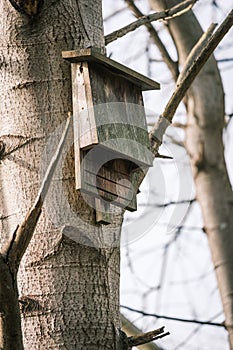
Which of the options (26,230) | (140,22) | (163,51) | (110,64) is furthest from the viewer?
(163,51)

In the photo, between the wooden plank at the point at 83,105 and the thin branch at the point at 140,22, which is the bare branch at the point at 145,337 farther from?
the thin branch at the point at 140,22

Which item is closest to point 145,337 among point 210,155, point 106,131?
point 106,131

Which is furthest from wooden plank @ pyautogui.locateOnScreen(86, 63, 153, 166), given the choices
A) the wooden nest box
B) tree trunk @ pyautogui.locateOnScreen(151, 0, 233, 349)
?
tree trunk @ pyautogui.locateOnScreen(151, 0, 233, 349)

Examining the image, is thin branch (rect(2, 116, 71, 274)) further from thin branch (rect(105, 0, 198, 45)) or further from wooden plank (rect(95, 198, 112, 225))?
thin branch (rect(105, 0, 198, 45))

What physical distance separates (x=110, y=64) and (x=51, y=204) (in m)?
0.34

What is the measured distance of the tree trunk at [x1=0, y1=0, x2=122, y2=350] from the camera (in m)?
1.75

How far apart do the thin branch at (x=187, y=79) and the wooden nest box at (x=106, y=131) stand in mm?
77

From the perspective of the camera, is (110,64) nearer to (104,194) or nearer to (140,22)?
(104,194)

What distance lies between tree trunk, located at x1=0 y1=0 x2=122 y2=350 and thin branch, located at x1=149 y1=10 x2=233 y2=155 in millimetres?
220

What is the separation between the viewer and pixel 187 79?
2035mm

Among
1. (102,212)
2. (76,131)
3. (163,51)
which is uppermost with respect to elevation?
(163,51)

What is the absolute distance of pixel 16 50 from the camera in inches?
76.2

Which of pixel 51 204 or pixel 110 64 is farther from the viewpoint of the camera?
pixel 110 64

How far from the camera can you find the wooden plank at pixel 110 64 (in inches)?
74.2
